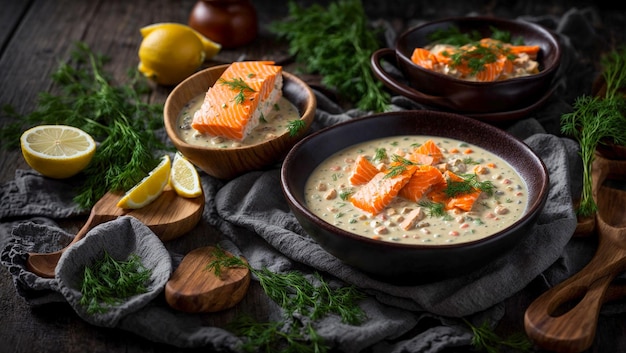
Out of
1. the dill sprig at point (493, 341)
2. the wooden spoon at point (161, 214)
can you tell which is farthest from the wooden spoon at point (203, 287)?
the dill sprig at point (493, 341)

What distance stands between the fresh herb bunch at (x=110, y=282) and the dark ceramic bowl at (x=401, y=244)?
67 cm

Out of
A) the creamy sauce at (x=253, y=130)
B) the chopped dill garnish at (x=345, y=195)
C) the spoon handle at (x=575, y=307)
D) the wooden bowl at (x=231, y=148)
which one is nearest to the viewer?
the spoon handle at (x=575, y=307)

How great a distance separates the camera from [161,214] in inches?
130

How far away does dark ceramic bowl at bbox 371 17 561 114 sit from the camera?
3.73 meters

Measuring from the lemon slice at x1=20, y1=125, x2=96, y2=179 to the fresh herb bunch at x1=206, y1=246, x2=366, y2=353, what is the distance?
96 cm

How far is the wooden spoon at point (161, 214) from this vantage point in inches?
127

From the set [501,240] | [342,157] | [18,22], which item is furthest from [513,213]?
Answer: [18,22]

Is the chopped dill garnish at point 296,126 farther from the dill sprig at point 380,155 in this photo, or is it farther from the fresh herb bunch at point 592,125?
the fresh herb bunch at point 592,125

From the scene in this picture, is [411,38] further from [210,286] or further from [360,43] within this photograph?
[210,286]

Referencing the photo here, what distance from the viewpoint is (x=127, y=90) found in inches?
172

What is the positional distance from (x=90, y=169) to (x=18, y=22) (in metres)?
2.23

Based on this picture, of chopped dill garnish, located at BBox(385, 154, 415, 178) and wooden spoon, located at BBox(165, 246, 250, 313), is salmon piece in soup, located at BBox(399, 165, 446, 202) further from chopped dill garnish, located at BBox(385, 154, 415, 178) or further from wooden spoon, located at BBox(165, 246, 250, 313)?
wooden spoon, located at BBox(165, 246, 250, 313)

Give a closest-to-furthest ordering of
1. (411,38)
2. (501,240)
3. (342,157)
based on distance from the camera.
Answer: (501,240), (342,157), (411,38)

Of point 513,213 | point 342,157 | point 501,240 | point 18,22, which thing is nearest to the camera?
point 501,240
